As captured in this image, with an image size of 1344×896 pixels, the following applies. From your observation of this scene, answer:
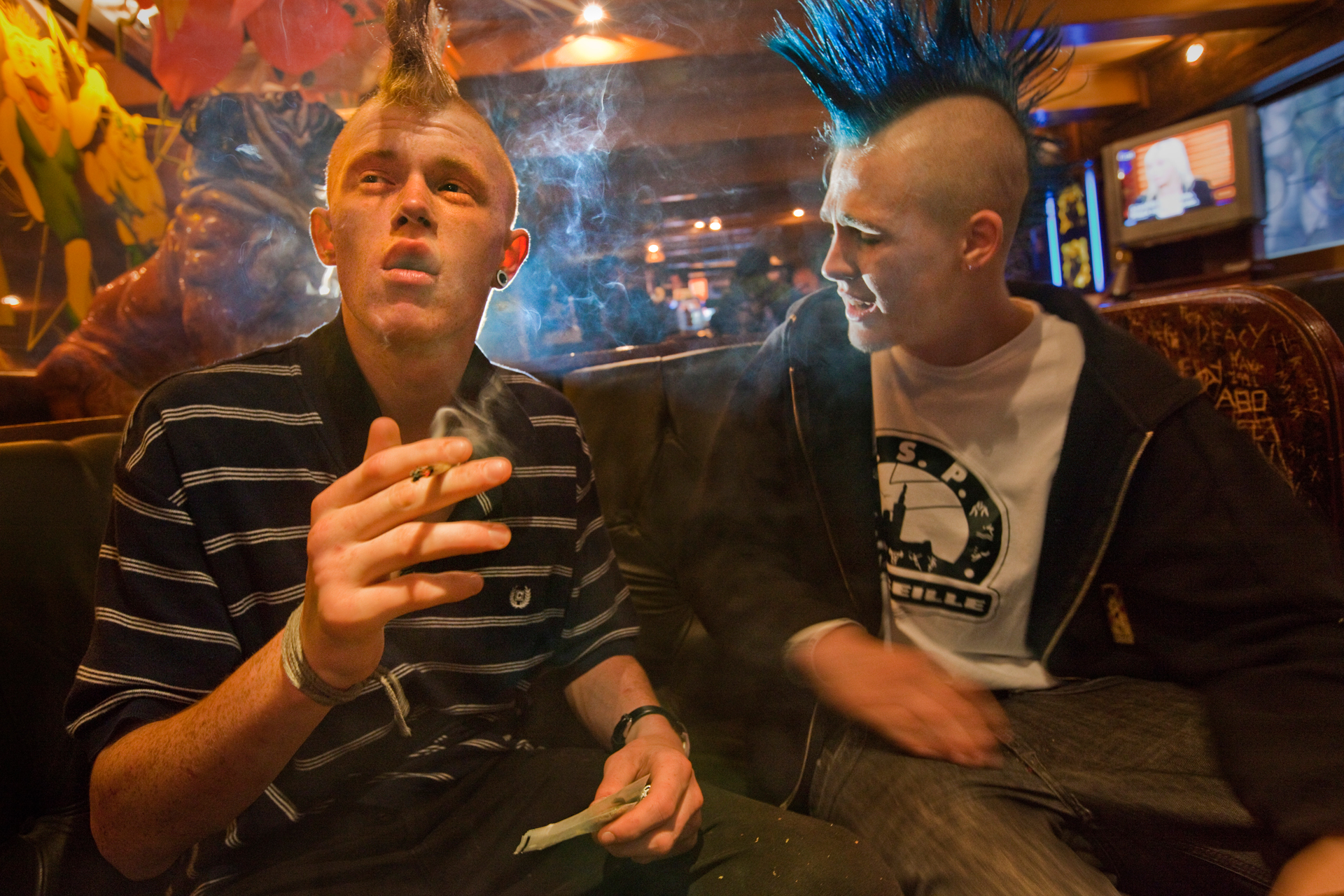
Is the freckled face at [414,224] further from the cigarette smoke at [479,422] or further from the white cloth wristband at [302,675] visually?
the white cloth wristband at [302,675]

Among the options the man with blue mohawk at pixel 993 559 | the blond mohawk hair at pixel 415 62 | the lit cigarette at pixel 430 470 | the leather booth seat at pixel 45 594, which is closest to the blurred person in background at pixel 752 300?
the man with blue mohawk at pixel 993 559

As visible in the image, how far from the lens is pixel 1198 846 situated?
75 centimetres

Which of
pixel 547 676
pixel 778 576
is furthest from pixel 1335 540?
pixel 547 676

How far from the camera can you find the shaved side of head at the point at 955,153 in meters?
0.76

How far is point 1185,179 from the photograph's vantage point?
31.0 inches

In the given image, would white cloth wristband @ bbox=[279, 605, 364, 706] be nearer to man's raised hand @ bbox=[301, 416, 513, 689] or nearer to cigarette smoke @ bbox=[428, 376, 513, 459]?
man's raised hand @ bbox=[301, 416, 513, 689]

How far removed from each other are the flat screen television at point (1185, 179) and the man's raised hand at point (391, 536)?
91cm

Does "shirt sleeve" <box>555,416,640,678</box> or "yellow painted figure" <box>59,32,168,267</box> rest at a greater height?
"yellow painted figure" <box>59,32,168,267</box>

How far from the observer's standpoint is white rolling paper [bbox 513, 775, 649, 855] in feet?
2.24

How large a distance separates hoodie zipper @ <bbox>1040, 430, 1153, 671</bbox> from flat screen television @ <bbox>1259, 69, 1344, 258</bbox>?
33 centimetres

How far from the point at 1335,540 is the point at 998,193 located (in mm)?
621

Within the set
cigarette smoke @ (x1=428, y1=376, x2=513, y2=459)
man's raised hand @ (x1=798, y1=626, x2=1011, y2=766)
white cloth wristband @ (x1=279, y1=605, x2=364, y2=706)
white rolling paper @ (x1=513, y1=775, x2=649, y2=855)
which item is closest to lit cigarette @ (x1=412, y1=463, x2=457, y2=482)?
cigarette smoke @ (x1=428, y1=376, x2=513, y2=459)

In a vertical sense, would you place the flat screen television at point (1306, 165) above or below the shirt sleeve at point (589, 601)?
above

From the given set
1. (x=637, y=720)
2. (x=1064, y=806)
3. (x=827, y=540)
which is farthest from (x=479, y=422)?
(x=1064, y=806)
